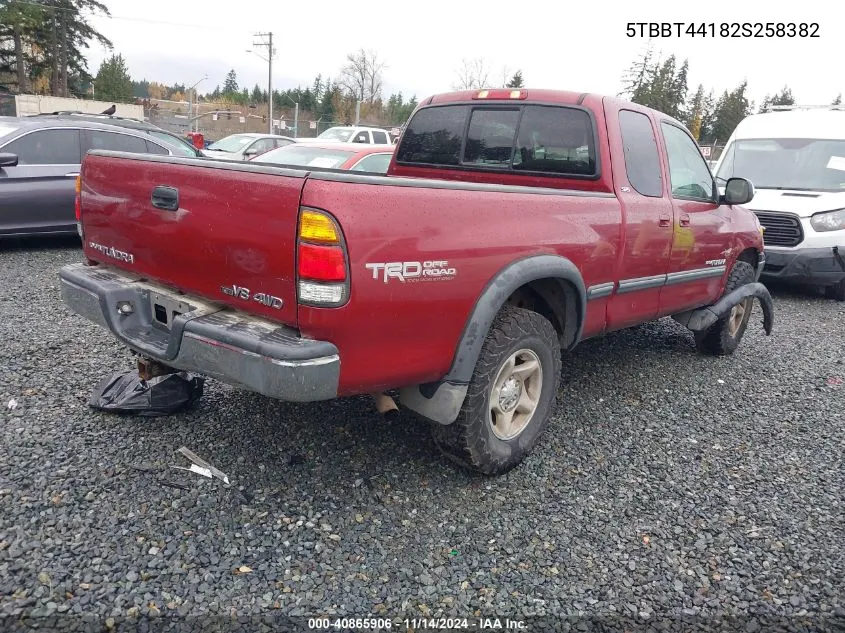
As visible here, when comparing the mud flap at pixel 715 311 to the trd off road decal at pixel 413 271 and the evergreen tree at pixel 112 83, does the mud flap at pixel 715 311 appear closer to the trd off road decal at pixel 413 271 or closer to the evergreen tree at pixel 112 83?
the trd off road decal at pixel 413 271

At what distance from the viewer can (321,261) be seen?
7.02 ft

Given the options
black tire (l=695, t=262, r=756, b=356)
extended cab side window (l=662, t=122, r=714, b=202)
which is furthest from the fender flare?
black tire (l=695, t=262, r=756, b=356)

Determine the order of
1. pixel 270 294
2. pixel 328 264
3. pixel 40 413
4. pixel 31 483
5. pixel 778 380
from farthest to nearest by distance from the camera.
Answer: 1. pixel 778 380
2. pixel 40 413
3. pixel 31 483
4. pixel 270 294
5. pixel 328 264

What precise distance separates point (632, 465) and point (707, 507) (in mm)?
448

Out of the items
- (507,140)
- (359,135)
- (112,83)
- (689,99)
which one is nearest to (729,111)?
(689,99)

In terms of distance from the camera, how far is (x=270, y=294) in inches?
90.5

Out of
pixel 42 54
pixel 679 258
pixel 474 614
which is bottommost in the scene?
pixel 474 614

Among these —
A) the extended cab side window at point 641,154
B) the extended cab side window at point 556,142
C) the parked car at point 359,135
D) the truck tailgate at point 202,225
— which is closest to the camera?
the truck tailgate at point 202,225

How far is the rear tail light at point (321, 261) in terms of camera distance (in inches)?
83.6

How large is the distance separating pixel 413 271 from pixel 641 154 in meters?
2.25

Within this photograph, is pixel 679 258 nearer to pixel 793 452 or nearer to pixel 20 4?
pixel 793 452

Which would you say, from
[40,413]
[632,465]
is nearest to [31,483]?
[40,413]

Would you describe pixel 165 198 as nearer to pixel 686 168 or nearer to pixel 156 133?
pixel 686 168

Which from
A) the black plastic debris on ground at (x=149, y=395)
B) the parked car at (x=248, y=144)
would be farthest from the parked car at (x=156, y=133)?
the black plastic debris on ground at (x=149, y=395)
